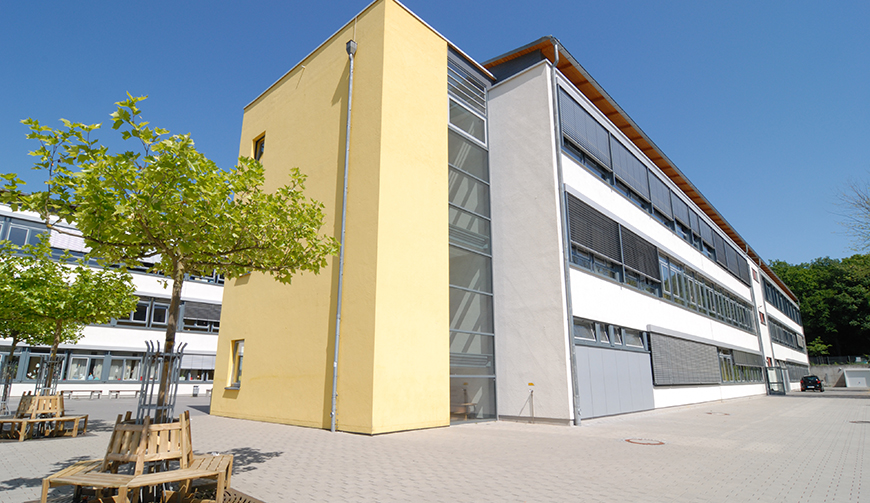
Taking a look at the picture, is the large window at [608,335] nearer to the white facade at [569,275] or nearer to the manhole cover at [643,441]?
the white facade at [569,275]

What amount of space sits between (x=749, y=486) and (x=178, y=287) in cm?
768

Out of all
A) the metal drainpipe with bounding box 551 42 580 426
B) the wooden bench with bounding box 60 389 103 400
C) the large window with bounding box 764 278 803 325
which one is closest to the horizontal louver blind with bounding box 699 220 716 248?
the large window with bounding box 764 278 803 325

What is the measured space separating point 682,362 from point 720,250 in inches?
559

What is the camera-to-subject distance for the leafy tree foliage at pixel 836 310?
63.2m

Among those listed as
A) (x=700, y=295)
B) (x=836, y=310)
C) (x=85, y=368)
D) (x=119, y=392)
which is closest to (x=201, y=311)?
(x=119, y=392)

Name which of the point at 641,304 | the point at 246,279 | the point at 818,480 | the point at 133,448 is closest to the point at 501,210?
the point at 641,304

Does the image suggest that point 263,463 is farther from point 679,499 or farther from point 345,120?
point 345,120

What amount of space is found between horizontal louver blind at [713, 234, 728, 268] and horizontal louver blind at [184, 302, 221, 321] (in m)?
33.1

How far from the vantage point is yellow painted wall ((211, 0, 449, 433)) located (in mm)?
10875

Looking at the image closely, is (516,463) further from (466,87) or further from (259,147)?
(259,147)

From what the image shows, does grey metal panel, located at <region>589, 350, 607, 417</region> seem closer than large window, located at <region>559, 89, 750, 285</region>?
Yes

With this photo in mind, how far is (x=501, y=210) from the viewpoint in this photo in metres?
15.3

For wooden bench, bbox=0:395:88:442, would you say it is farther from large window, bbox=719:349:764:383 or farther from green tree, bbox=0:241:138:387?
large window, bbox=719:349:764:383

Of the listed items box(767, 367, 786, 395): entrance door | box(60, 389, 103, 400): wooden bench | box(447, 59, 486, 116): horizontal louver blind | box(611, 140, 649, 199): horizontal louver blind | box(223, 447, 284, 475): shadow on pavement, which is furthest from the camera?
box(767, 367, 786, 395): entrance door
